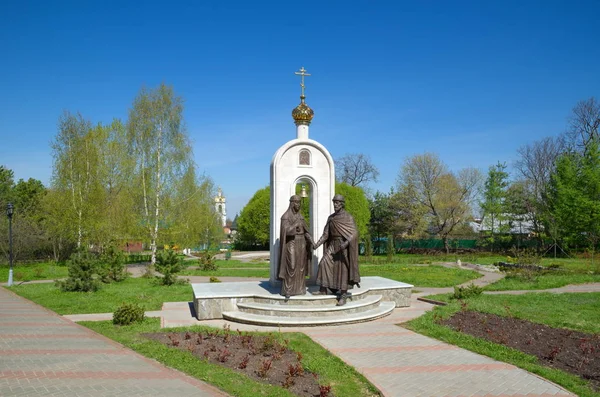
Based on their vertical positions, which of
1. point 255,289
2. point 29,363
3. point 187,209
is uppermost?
point 187,209

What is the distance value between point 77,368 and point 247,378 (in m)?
3.00

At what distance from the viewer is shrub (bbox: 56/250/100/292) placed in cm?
1534

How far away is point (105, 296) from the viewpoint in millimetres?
14508

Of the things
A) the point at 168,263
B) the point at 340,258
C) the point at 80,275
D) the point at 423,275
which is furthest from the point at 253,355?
the point at 423,275

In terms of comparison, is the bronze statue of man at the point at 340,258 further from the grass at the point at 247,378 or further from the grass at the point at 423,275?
the grass at the point at 423,275

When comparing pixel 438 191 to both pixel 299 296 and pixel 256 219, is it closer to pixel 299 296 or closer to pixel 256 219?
pixel 256 219

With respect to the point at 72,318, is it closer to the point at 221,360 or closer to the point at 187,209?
the point at 221,360

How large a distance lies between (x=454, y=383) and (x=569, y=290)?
1257cm

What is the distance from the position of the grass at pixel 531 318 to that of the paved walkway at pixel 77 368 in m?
4.92

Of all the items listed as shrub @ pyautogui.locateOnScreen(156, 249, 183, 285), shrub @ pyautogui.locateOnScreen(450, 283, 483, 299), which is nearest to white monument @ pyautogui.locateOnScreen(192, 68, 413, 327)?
shrub @ pyautogui.locateOnScreen(450, 283, 483, 299)

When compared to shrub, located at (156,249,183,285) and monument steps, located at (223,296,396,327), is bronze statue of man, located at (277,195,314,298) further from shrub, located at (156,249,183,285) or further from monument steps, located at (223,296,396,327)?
shrub, located at (156,249,183,285)

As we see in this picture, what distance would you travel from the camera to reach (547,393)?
18.9 ft

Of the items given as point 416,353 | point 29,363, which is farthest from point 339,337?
point 29,363

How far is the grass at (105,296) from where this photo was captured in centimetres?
1247
